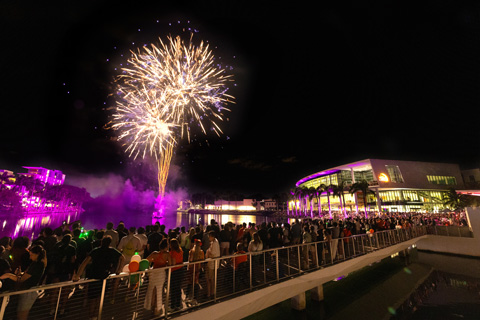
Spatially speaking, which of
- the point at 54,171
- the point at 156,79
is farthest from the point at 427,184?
the point at 54,171

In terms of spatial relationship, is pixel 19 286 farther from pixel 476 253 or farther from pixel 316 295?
pixel 476 253

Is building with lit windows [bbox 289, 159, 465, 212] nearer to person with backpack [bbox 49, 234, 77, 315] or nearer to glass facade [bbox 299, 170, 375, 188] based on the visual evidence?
glass facade [bbox 299, 170, 375, 188]

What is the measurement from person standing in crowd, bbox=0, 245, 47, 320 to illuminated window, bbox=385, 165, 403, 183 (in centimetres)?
8005

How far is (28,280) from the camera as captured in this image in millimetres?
4051

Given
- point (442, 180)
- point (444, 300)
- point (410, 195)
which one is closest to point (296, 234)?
point (444, 300)

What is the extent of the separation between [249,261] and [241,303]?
1.18 metres

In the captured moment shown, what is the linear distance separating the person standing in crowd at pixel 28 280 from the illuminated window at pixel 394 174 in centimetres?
8005

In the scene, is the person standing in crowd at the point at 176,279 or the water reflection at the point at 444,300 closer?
the person standing in crowd at the point at 176,279

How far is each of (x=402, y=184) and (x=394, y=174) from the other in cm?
386

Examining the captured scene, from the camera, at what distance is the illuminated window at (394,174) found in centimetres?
6569

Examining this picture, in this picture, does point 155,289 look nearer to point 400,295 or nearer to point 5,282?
point 5,282

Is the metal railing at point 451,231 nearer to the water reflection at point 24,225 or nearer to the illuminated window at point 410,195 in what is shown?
the water reflection at point 24,225

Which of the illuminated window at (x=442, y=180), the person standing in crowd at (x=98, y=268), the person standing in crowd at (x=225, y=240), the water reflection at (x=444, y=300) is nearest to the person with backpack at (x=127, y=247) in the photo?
the person standing in crowd at (x=98, y=268)

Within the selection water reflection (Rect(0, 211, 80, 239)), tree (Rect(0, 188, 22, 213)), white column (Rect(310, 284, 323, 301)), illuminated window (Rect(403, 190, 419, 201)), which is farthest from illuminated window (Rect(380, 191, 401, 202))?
tree (Rect(0, 188, 22, 213))
